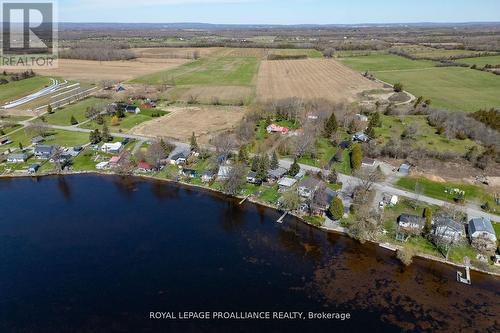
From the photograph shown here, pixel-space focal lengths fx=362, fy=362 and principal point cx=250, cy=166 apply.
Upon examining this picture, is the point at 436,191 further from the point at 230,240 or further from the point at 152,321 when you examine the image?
the point at 152,321

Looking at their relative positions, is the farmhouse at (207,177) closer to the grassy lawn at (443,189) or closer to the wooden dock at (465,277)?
the grassy lawn at (443,189)

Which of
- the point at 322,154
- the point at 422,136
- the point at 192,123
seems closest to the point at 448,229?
the point at 322,154

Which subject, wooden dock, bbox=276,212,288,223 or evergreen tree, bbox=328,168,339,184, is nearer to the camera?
wooden dock, bbox=276,212,288,223

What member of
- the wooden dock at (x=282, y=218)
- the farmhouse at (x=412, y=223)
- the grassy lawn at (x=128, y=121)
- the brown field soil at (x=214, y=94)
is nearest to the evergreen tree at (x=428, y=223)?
the farmhouse at (x=412, y=223)

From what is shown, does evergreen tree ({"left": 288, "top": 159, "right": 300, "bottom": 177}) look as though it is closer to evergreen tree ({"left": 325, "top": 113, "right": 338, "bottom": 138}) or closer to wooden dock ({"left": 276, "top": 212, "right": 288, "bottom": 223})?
wooden dock ({"left": 276, "top": 212, "right": 288, "bottom": 223})

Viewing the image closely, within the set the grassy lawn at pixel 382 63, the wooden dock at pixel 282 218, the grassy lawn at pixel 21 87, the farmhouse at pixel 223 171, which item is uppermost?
the grassy lawn at pixel 382 63

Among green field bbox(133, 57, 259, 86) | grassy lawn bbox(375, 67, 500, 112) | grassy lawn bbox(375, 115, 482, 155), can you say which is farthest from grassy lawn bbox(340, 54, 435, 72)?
grassy lawn bbox(375, 115, 482, 155)

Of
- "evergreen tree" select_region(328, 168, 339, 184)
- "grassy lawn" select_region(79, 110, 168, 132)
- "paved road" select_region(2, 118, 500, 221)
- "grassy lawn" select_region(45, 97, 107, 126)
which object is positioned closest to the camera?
"paved road" select_region(2, 118, 500, 221)
